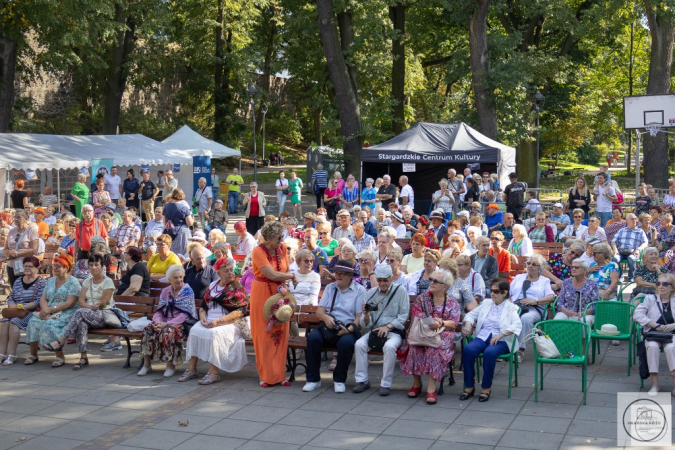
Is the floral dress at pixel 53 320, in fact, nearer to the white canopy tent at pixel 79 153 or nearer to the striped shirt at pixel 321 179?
the white canopy tent at pixel 79 153

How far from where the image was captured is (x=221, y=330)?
27.6ft

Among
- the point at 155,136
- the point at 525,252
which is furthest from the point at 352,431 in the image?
the point at 155,136

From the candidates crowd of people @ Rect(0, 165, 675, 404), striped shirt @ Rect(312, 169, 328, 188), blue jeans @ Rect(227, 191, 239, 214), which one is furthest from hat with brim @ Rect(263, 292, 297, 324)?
blue jeans @ Rect(227, 191, 239, 214)

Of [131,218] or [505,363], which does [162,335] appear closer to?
[505,363]

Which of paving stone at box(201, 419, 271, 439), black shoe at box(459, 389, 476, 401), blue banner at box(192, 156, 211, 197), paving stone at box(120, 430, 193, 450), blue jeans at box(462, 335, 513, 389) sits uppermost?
blue banner at box(192, 156, 211, 197)

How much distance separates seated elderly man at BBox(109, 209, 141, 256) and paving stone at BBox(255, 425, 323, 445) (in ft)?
24.6

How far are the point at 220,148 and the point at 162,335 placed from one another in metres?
19.9

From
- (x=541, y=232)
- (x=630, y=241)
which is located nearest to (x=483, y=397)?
(x=541, y=232)

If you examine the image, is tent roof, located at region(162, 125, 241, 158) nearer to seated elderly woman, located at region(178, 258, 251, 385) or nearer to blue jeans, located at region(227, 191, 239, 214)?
blue jeans, located at region(227, 191, 239, 214)

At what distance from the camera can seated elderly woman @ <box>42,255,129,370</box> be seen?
9094 mm

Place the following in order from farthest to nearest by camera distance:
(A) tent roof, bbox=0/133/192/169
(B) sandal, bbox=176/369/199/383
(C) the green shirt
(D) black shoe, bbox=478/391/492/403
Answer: (C) the green shirt
(A) tent roof, bbox=0/133/192/169
(B) sandal, bbox=176/369/199/383
(D) black shoe, bbox=478/391/492/403

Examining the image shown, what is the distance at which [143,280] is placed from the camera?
10.1m

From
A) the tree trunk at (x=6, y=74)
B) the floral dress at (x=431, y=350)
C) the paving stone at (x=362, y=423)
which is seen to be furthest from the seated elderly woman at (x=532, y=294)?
the tree trunk at (x=6, y=74)

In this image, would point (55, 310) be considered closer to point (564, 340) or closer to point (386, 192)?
point (564, 340)
